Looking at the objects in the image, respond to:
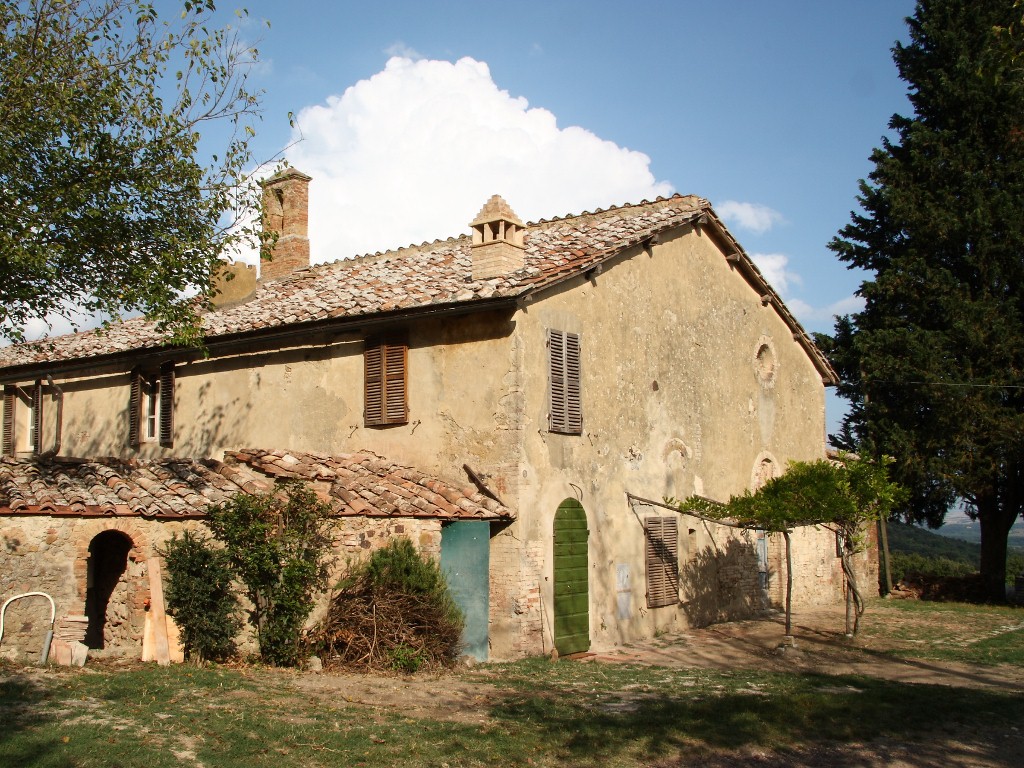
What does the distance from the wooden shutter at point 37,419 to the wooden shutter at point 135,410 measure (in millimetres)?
3064

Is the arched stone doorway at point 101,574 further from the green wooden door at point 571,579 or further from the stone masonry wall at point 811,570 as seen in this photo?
the stone masonry wall at point 811,570

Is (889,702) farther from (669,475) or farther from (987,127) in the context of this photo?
(987,127)

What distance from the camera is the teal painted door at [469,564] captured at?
1344 cm

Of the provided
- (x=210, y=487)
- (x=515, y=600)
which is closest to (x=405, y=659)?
(x=515, y=600)

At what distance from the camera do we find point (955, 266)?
24062mm

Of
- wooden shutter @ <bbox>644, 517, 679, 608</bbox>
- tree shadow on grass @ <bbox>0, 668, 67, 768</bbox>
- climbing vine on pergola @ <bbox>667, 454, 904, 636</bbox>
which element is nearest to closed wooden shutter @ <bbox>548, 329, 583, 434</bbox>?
climbing vine on pergola @ <bbox>667, 454, 904, 636</bbox>

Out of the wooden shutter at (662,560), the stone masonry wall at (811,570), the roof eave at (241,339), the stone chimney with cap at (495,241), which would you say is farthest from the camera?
the stone masonry wall at (811,570)

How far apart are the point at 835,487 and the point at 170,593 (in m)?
9.34

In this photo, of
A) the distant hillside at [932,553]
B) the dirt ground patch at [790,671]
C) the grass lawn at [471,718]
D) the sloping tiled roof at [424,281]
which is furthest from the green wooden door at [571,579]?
the distant hillside at [932,553]

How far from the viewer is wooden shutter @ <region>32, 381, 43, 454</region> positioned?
20734 millimetres

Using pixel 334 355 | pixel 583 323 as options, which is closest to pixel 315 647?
pixel 334 355

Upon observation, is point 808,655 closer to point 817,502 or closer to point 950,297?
point 817,502

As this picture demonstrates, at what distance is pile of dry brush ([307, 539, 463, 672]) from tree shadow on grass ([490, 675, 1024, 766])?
1.86 metres

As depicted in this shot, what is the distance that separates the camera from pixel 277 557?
12.1m
